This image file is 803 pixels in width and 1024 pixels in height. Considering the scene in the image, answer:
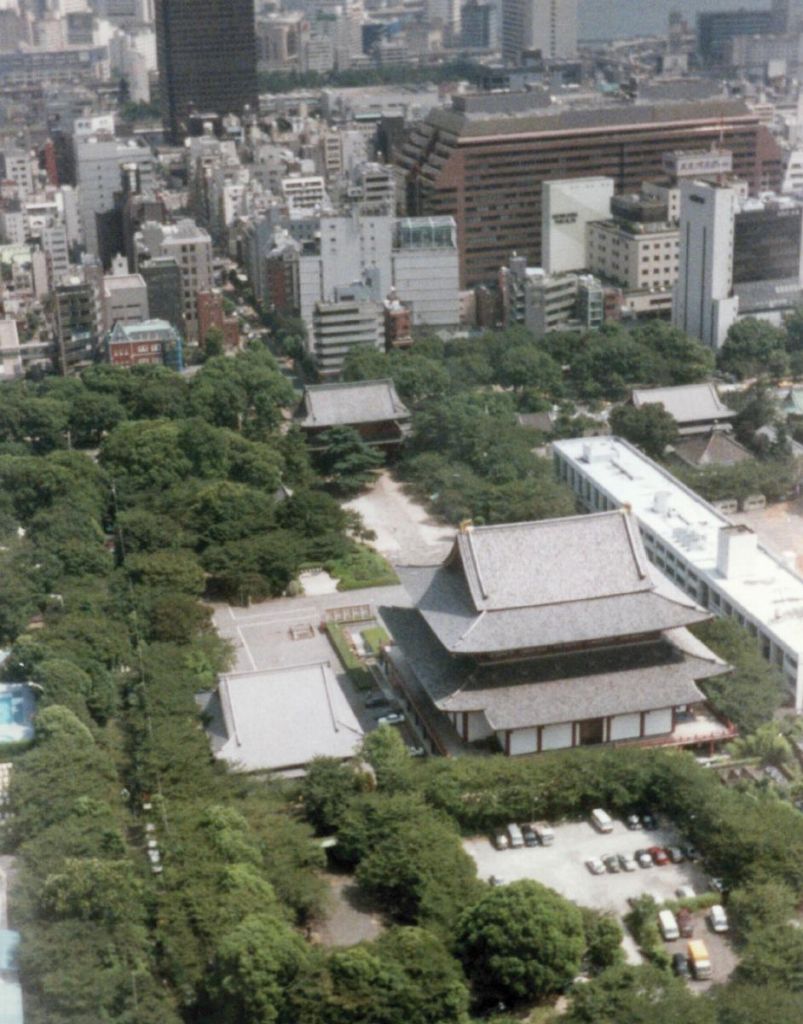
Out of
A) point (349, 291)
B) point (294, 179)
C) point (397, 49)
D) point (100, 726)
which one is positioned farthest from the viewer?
point (397, 49)

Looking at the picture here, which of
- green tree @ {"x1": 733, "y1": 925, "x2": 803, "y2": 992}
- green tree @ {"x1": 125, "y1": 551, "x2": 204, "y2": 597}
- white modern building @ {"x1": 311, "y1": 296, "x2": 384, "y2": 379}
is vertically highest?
white modern building @ {"x1": 311, "y1": 296, "x2": 384, "y2": 379}

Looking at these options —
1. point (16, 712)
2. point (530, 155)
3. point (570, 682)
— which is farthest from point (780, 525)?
point (530, 155)

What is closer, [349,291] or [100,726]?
[100,726]

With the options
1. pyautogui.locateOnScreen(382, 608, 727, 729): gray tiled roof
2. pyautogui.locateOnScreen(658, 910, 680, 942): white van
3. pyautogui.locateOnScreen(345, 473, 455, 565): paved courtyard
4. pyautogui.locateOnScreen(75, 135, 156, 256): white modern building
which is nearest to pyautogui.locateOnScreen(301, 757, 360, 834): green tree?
pyautogui.locateOnScreen(382, 608, 727, 729): gray tiled roof

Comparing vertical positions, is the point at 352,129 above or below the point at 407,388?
above

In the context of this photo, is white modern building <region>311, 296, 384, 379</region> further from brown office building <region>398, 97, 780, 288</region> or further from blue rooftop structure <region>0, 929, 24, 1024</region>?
blue rooftop structure <region>0, 929, 24, 1024</region>

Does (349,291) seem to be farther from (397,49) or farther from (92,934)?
(397,49)

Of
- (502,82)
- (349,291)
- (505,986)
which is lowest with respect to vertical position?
(505,986)

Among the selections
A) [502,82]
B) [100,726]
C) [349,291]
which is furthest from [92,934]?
[502,82]
